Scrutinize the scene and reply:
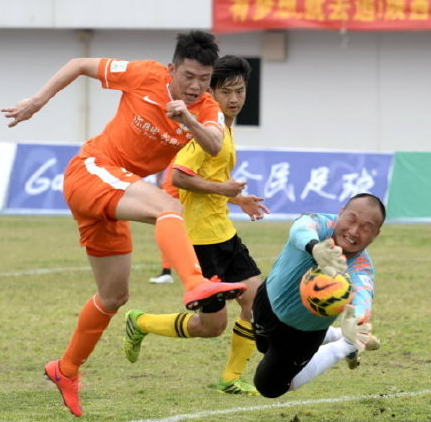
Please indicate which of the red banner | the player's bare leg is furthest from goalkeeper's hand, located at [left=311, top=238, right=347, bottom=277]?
the red banner

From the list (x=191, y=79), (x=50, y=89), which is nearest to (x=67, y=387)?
(x=50, y=89)

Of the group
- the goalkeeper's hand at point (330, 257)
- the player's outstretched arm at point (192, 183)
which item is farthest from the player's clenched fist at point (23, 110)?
the goalkeeper's hand at point (330, 257)

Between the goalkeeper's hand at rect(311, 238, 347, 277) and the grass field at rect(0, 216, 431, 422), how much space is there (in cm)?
164

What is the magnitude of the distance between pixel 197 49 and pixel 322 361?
79.1 inches

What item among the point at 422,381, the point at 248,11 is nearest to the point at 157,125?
the point at 422,381

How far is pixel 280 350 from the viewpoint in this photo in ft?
23.1

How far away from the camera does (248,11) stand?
28750 millimetres

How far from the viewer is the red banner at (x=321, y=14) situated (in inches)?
1112

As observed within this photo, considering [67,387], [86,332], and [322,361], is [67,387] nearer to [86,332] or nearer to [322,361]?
[86,332]

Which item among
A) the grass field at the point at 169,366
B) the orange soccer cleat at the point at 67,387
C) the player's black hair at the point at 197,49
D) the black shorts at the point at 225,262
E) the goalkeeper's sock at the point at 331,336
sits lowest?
the grass field at the point at 169,366

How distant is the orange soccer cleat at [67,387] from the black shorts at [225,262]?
1226mm

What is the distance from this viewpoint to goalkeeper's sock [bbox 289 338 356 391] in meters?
Result: 7.17

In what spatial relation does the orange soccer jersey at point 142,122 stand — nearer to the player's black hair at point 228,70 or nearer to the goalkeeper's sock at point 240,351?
the player's black hair at point 228,70

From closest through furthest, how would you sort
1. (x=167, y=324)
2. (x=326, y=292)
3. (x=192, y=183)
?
(x=326, y=292) → (x=192, y=183) → (x=167, y=324)
